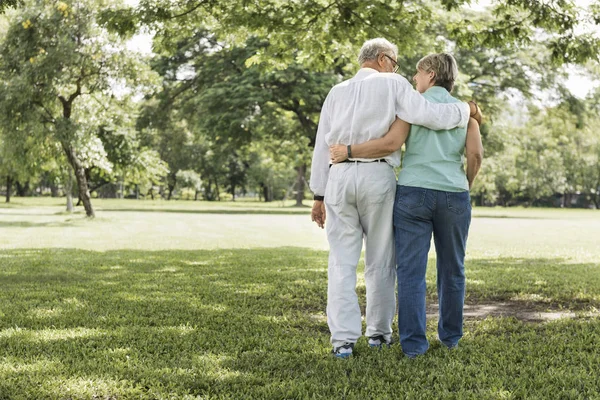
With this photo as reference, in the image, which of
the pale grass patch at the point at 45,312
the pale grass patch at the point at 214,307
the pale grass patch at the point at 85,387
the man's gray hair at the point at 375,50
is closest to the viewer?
the pale grass patch at the point at 85,387

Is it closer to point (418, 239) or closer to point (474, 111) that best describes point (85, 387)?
point (418, 239)

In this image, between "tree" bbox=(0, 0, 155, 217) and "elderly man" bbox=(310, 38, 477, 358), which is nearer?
"elderly man" bbox=(310, 38, 477, 358)

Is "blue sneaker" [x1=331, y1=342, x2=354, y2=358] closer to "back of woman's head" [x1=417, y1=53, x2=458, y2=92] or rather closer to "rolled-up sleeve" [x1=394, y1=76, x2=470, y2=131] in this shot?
"rolled-up sleeve" [x1=394, y1=76, x2=470, y2=131]

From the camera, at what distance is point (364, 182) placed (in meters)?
4.37

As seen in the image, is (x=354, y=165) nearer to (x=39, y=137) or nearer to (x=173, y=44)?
(x=173, y=44)

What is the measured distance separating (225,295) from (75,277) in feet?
9.34

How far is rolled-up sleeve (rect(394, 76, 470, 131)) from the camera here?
4270mm

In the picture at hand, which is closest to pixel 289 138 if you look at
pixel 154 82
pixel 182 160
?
pixel 154 82

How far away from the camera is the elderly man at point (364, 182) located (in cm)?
437

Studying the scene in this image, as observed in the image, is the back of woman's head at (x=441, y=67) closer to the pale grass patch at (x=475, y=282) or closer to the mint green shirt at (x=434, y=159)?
the mint green shirt at (x=434, y=159)

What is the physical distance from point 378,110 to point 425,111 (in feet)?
1.11

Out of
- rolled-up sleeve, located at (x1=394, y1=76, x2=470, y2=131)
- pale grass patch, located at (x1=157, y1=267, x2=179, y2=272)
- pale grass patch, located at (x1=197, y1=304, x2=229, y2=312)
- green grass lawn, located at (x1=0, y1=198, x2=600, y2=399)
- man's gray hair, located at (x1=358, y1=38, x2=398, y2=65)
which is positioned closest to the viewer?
green grass lawn, located at (x1=0, y1=198, x2=600, y2=399)

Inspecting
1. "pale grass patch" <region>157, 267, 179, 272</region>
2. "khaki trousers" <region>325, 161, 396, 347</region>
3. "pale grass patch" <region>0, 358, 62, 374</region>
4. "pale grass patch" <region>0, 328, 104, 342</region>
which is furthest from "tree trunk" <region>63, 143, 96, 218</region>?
"khaki trousers" <region>325, 161, 396, 347</region>

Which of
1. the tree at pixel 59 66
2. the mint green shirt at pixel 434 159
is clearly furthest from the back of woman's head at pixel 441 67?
the tree at pixel 59 66
